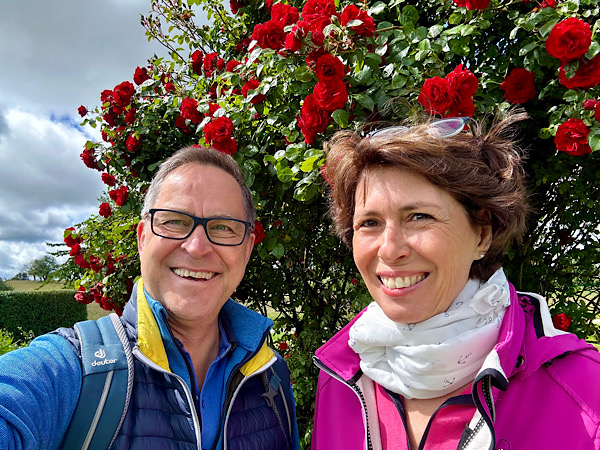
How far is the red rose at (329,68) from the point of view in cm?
193

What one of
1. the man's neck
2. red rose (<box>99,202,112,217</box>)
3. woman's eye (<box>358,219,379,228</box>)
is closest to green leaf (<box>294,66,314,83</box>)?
woman's eye (<box>358,219,379,228</box>)

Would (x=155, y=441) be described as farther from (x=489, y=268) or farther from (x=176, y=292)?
(x=489, y=268)

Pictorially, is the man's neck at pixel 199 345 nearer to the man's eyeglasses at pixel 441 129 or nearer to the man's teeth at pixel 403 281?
the man's teeth at pixel 403 281

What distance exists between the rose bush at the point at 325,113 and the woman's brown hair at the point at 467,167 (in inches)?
13.2

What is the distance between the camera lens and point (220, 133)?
7.76ft

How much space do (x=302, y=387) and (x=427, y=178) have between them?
92.7 inches

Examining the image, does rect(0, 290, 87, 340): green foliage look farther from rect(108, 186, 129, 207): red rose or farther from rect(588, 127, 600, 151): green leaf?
rect(588, 127, 600, 151): green leaf

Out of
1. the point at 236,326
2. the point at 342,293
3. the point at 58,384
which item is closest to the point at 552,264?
the point at 342,293

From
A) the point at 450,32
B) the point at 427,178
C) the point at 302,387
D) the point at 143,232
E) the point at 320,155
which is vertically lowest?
the point at 302,387

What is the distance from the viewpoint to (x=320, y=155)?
2.09 meters

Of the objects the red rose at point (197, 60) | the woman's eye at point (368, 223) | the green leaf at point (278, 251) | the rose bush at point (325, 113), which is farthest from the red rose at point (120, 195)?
the woman's eye at point (368, 223)

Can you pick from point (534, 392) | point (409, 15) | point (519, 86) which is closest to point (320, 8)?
point (409, 15)

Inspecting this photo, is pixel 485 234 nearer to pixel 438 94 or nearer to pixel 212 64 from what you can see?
pixel 438 94

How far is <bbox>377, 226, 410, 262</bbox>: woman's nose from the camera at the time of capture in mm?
1495
